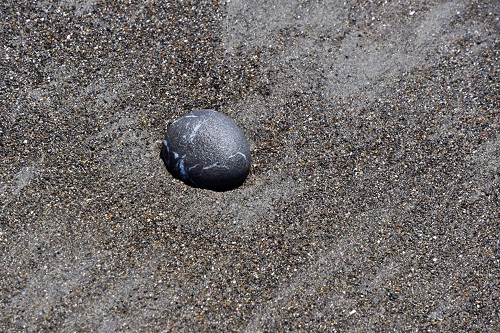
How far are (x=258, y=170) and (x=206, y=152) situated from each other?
1.44 feet

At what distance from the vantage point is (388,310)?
3.49 meters

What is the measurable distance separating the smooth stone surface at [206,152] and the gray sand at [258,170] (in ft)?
0.38

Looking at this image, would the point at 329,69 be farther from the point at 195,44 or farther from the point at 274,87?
the point at 195,44

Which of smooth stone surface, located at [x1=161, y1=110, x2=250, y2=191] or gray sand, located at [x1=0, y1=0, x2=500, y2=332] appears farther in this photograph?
smooth stone surface, located at [x1=161, y1=110, x2=250, y2=191]

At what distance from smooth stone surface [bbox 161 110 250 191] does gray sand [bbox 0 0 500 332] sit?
12 centimetres

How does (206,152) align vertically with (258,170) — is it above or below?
above

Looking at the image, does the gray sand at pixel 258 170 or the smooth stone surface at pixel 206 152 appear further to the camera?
the smooth stone surface at pixel 206 152

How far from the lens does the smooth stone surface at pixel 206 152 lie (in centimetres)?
356

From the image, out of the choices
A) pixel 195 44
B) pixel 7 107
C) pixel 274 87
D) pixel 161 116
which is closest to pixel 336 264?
pixel 274 87

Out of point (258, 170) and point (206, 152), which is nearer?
point (206, 152)

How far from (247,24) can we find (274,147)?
1031 mm

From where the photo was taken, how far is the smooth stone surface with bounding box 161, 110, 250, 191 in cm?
356

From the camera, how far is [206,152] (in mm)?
3553

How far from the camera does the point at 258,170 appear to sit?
Answer: 3.77 meters
